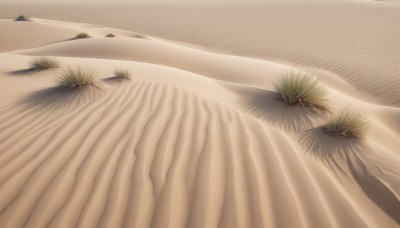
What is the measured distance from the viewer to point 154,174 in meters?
2.67

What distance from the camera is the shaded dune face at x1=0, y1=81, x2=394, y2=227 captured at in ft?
7.41

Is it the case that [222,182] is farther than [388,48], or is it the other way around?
[388,48]

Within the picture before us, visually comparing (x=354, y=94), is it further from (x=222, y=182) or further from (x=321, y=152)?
(x=222, y=182)

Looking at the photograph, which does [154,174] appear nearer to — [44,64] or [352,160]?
[352,160]

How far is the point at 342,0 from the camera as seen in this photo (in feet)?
116

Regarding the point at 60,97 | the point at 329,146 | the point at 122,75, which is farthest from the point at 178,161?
the point at 122,75

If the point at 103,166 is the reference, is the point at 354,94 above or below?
above

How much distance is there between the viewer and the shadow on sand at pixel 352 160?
2.63 m

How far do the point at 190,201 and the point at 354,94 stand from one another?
7.72m

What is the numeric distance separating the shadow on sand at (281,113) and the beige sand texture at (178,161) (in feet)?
0.05

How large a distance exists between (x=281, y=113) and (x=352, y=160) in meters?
1.31

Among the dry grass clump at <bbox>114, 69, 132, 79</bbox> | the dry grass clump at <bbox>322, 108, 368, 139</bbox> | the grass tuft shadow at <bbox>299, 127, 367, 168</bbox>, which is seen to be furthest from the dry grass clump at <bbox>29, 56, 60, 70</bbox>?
the dry grass clump at <bbox>322, 108, 368, 139</bbox>

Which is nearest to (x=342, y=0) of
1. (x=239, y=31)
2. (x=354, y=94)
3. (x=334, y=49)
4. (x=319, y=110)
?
(x=239, y=31)

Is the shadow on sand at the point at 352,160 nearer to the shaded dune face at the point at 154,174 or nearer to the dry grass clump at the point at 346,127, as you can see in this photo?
the dry grass clump at the point at 346,127
